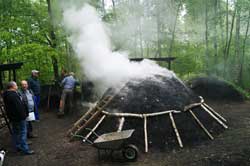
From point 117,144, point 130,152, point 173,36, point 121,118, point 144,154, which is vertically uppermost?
point 173,36

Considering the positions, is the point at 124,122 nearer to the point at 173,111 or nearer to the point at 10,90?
the point at 173,111

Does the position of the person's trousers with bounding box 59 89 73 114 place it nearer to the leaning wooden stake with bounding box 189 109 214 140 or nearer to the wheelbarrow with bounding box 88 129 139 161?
the wheelbarrow with bounding box 88 129 139 161

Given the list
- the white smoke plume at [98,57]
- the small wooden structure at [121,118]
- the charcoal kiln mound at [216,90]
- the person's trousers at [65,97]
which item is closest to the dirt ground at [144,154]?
the small wooden structure at [121,118]

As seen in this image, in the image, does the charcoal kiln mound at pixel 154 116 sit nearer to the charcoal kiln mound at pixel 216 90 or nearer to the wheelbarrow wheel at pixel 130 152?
the wheelbarrow wheel at pixel 130 152

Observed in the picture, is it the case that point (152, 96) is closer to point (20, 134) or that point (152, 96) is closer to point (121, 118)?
point (121, 118)

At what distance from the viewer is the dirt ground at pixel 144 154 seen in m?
4.95

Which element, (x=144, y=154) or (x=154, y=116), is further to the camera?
(x=154, y=116)

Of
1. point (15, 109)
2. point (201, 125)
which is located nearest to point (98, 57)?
point (15, 109)

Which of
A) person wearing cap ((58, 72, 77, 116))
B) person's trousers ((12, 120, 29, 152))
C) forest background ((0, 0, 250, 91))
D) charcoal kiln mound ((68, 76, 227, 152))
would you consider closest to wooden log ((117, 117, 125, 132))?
charcoal kiln mound ((68, 76, 227, 152))

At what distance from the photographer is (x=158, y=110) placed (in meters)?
6.38

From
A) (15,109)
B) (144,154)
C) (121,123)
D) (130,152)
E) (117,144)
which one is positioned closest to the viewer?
(117,144)

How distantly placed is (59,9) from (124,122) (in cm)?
711

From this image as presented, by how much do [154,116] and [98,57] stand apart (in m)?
3.47

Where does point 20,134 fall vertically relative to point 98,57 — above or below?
below
